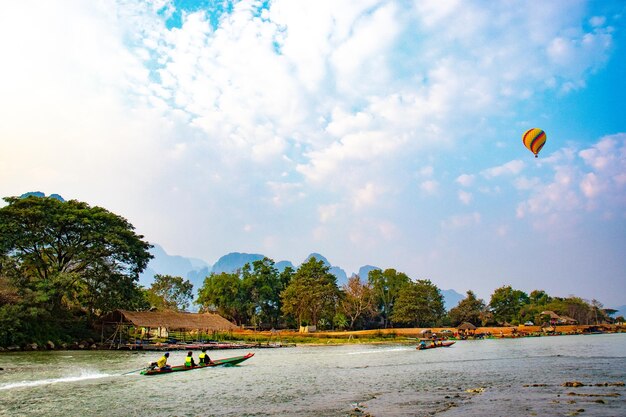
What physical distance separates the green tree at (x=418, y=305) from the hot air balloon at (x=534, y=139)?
1715 inches

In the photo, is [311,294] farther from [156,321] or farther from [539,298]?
[539,298]

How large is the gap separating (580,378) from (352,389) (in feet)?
36.9

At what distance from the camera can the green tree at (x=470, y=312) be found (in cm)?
8638

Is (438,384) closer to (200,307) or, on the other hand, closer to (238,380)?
(238,380)

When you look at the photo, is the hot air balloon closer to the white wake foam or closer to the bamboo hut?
the white wake foam

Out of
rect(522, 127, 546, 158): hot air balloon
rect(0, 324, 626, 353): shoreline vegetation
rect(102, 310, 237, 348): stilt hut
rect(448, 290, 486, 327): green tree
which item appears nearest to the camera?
rect(522, 127, 546, 158): hot air balloon

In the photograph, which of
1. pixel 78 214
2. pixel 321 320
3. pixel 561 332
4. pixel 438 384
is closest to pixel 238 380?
pixel 438 384

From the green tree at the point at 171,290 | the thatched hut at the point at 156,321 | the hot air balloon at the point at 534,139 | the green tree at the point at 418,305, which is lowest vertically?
the thatched hut at the point at 156,321

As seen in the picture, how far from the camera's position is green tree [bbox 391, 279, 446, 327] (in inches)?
3159

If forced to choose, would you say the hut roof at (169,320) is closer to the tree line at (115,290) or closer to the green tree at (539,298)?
the tree line at (115,290)

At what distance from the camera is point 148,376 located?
26469mm

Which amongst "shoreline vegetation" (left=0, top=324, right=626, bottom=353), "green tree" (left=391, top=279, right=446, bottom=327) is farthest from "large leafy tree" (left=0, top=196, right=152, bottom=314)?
"green tree" (left=391, top=279, right=446, bottom=327)

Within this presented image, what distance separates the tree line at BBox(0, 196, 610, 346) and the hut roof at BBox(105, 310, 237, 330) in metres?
2.65

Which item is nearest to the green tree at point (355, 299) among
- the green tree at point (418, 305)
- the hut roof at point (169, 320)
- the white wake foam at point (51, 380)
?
the green tree at point (418, 305)
